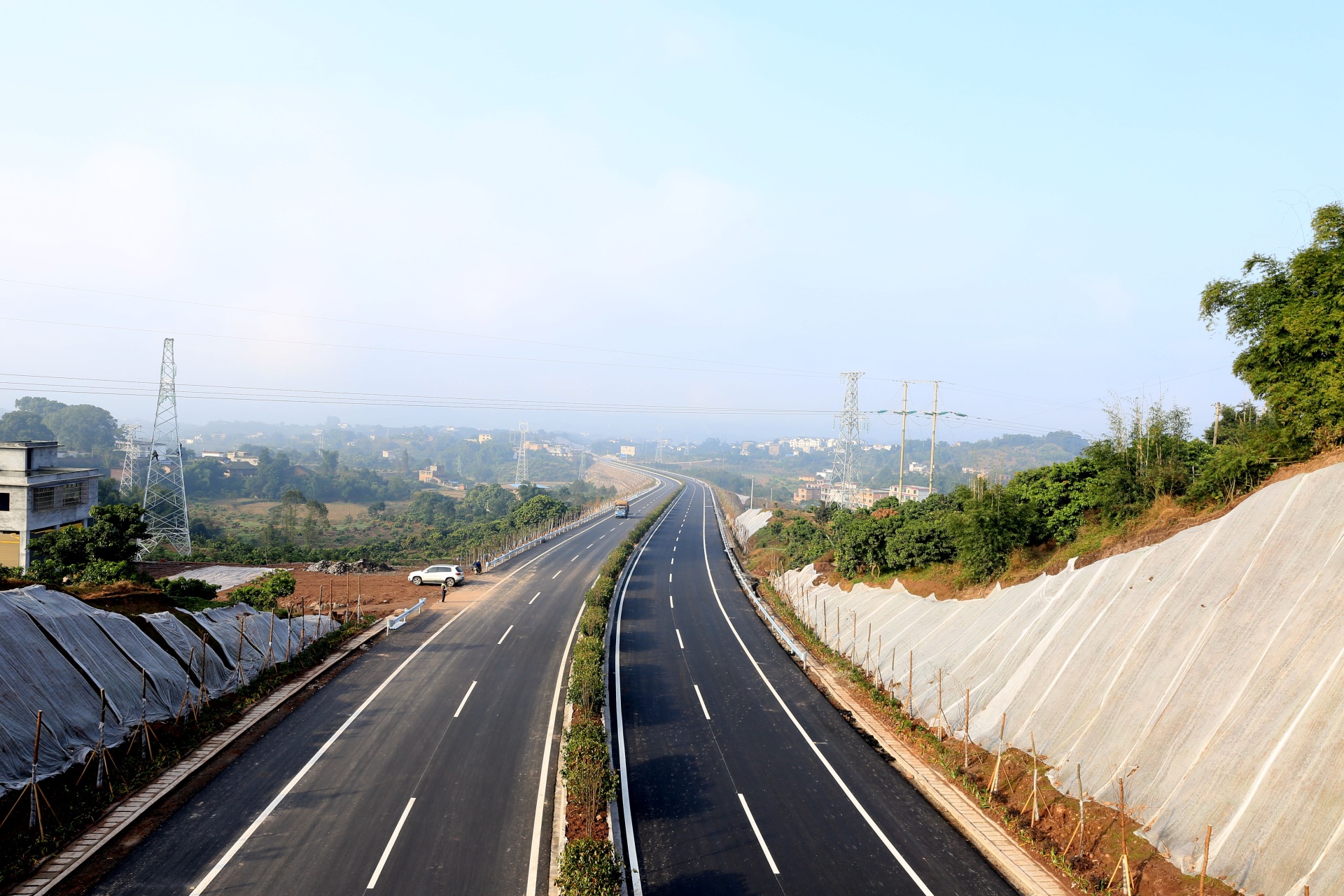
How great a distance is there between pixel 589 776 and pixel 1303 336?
73.3 feet

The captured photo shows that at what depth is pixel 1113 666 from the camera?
16906mm

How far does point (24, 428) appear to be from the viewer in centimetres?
15238

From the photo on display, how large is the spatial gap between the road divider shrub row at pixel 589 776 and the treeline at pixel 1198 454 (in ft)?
49.7

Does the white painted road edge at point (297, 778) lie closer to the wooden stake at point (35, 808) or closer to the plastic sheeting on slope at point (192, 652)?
the wooden stake at point (35, 808)

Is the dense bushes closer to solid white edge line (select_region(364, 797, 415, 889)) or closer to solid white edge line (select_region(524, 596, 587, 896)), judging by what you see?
solid white edge line (select_region(524, 596, 587, 896))

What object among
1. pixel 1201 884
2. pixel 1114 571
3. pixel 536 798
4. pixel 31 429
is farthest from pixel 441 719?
pixel 31 429

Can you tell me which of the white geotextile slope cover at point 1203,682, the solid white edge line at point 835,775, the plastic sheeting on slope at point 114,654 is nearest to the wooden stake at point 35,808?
the plastic sheeting on slope at point 114,654

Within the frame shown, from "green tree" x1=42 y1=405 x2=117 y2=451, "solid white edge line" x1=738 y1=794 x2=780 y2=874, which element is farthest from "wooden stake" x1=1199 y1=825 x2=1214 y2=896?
"green tree" x1=42 y1=405 x2=117 y2=451

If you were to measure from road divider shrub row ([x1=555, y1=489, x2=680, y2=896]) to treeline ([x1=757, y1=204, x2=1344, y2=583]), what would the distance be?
15.1m

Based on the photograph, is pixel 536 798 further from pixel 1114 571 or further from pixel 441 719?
pixel 1114 571

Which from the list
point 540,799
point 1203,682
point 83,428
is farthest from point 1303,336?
point 83,428

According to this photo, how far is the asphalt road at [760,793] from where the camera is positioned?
13820 millimetres

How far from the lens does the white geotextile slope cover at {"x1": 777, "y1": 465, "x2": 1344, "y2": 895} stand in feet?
39.2

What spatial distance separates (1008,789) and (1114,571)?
23.8 feet
